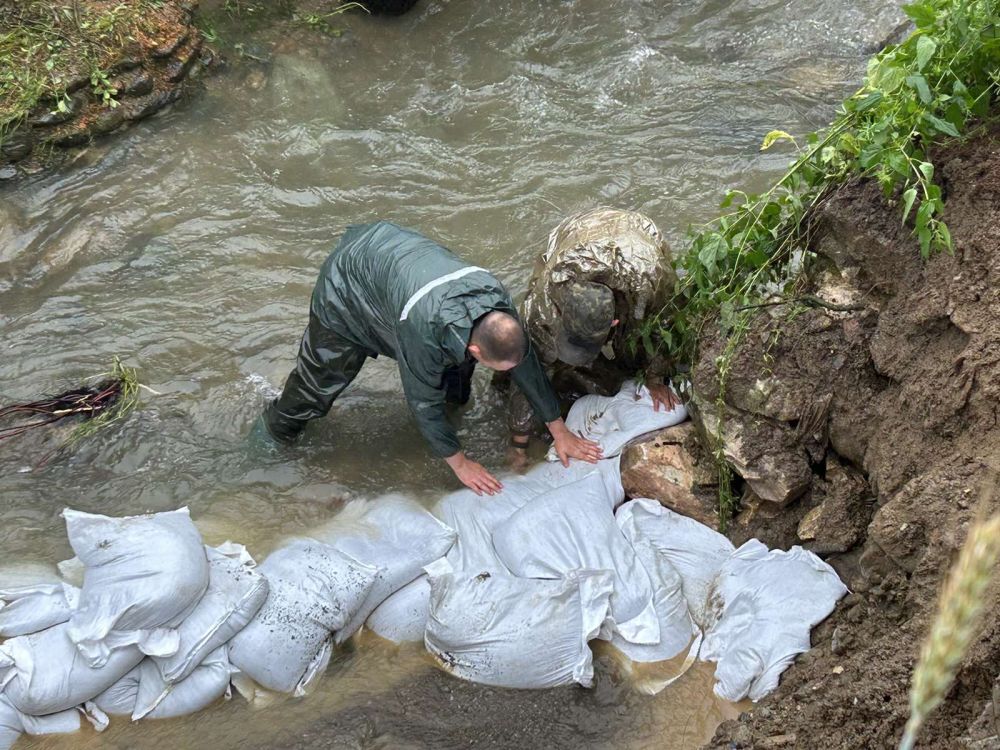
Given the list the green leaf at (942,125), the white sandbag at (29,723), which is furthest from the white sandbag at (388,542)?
the green leaf at (942,125)

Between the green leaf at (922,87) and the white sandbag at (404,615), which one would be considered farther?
the white sandbag at (404,615)

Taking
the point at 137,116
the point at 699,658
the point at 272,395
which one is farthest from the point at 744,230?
→ the point at 137,116

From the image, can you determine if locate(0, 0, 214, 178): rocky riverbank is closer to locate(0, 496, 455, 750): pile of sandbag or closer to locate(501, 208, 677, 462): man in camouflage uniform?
locate(0, 496, 455, 750): pile of sandbag

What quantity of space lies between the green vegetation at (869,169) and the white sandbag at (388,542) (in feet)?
3.42

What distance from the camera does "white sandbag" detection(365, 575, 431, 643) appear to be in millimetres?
2887

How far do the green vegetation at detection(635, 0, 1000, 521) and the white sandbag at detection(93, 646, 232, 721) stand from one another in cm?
181

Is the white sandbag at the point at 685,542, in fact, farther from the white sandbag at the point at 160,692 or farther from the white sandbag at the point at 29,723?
the white sandbag at the point at 29,723

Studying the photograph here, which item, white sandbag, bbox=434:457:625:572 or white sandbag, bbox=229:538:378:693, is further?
white sandbag, bbox=434:457:625:572

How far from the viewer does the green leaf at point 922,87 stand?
2.28m

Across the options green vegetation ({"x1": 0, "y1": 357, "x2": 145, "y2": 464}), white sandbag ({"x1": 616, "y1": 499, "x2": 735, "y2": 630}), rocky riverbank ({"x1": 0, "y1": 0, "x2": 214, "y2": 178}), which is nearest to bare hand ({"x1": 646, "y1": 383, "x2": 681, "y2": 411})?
white sandbag ({"x1": 616, "y1": 499, "x2": 735, "y2": 630})

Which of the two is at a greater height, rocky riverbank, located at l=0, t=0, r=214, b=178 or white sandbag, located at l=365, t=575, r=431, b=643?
rocky riverbank, located at l=0, t=0, r=214, b=178

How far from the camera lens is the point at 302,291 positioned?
13.6 ft

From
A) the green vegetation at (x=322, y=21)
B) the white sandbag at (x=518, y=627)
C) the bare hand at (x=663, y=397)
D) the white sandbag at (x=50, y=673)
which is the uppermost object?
the green vegetation at (x=322, y=21)

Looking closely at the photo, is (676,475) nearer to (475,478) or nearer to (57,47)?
(475,478)
